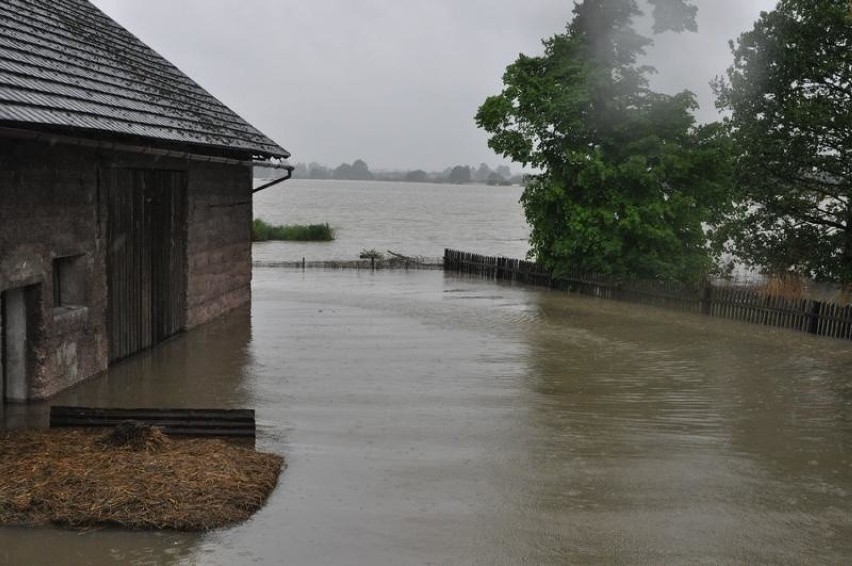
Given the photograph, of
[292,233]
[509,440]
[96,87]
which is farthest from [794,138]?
[292,233]

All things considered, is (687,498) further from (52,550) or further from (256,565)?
(52,550)

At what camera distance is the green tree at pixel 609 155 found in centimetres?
2353

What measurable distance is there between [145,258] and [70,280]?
2356 mm

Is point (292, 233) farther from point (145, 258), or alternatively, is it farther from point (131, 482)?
point (131, 482)

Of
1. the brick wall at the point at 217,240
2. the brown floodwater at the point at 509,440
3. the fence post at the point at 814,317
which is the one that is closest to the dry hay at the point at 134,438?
the brown floodwater at the point at 509,440

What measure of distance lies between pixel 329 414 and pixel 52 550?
4553 millimetres

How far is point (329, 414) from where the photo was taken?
10.4 metres

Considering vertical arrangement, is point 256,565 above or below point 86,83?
below

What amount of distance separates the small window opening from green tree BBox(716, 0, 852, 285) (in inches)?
782

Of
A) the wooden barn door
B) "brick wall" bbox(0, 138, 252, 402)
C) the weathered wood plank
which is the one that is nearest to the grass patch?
the wooden barn door

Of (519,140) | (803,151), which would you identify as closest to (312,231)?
(519,140)

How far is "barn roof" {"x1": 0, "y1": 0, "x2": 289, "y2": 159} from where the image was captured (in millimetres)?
9422

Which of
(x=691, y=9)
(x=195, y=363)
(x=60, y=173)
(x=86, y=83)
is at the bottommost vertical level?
(x=195, y=363)

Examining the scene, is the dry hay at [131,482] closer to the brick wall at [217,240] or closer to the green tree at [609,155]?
the brick wall at [217,240]
